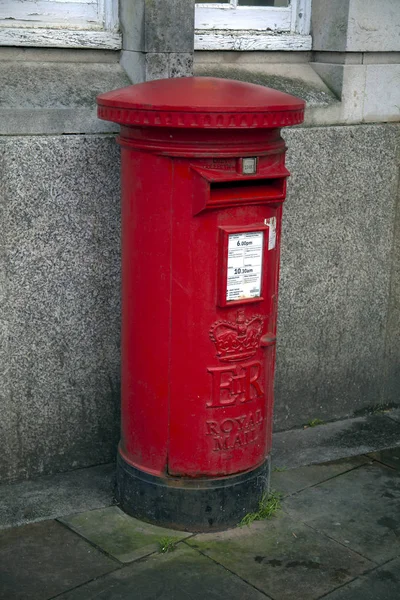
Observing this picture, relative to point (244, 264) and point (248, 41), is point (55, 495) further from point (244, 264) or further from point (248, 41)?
point (248, 41)

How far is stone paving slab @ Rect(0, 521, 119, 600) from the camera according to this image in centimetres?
346

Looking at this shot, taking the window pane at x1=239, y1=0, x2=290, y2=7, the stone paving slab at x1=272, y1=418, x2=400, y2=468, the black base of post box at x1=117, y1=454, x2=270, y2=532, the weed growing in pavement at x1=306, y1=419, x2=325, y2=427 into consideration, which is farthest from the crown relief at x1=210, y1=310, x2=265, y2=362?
the window pane at x1=239, y1=0, x2=290, y2=7

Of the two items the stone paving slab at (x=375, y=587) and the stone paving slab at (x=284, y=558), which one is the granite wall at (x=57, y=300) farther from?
the stone paving slab at (x=375, y=587)

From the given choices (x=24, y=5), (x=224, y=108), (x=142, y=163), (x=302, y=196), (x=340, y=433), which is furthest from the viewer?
(x=340, y=433)

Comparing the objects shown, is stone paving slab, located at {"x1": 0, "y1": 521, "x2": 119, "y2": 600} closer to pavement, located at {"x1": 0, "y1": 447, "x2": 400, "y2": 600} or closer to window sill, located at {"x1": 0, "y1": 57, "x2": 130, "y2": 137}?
pavement, located at {"x1": 0, "y1": 447, "x2": 400, "y2": 600}

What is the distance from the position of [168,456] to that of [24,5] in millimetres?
2264

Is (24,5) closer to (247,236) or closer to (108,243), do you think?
(108,243)

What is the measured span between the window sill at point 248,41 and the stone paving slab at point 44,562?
8.52 feet

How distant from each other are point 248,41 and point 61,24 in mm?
1072

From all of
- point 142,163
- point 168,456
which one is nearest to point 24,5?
point 142,163

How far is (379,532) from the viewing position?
4008 mm

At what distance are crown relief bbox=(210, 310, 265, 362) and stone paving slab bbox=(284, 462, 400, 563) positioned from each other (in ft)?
3.12

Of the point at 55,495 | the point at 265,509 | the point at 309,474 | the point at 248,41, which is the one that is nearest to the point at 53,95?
the point at 248,41

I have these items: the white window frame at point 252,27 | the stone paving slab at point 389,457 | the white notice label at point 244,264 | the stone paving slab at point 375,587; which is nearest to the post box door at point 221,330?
the white notice label at point 244,264
